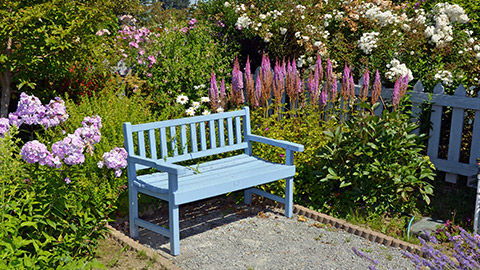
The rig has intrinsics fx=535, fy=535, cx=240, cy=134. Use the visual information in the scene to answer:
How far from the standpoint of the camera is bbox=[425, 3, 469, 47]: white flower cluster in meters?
6.45

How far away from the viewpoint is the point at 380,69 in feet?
22.0

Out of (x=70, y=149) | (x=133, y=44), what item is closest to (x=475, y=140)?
(x=70, y=149)

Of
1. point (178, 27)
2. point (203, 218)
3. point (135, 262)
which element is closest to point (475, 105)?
point (203, 218)

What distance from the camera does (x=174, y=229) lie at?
426 cm

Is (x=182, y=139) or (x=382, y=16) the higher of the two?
(x=382, y=16)

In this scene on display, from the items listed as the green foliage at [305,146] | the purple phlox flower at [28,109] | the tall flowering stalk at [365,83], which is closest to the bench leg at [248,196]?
the green foliage at [305,146]

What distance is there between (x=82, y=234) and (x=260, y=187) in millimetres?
2137

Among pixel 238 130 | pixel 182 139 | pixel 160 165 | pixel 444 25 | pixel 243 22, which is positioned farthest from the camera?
pixel 243 22

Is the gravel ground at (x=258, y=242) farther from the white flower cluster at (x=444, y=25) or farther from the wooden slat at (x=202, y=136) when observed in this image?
the white flower cluster at (x=444, y=25)

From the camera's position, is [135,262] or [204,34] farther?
[204,34]

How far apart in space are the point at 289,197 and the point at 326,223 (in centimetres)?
43

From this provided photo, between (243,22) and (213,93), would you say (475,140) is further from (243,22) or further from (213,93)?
(243,22)

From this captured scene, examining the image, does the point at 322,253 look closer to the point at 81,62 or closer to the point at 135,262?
the point at 135,262

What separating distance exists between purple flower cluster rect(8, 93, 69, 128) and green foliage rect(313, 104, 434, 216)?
2527mm
